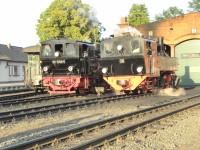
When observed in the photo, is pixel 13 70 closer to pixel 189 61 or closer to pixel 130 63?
pixel 189 61

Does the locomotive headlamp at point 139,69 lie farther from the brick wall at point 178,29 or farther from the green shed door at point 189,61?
the brick wall at point 178,29

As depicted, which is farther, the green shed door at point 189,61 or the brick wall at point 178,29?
the brick wall at point 178,29

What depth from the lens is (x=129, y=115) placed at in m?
15.1

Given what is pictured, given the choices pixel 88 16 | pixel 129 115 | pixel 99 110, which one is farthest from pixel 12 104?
pixel 88 16

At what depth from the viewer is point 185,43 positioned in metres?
44.5

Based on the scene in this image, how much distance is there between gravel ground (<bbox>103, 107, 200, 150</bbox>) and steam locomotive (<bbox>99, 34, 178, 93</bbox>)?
9.94 metres

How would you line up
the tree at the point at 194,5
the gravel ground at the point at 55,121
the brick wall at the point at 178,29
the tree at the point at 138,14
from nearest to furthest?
the gravel ground at the point at 55,121 < the brick wall at the point at 178,29 < the tree at the point at 138,14 < the tree at the point at 194,5

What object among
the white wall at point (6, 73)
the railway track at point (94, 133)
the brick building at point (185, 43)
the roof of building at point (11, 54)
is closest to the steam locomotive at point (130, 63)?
the railway track at point (94, 133)

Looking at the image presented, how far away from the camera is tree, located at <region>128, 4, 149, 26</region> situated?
7944cm

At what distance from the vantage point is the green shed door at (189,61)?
142ft

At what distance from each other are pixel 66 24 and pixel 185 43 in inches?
547

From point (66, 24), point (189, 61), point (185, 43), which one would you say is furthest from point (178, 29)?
point (66, 24)

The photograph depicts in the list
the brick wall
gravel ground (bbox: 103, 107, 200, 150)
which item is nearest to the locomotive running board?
gravel ground (bbox: 103, 107, 200, 150)

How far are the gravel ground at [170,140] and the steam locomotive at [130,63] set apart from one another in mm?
9943
